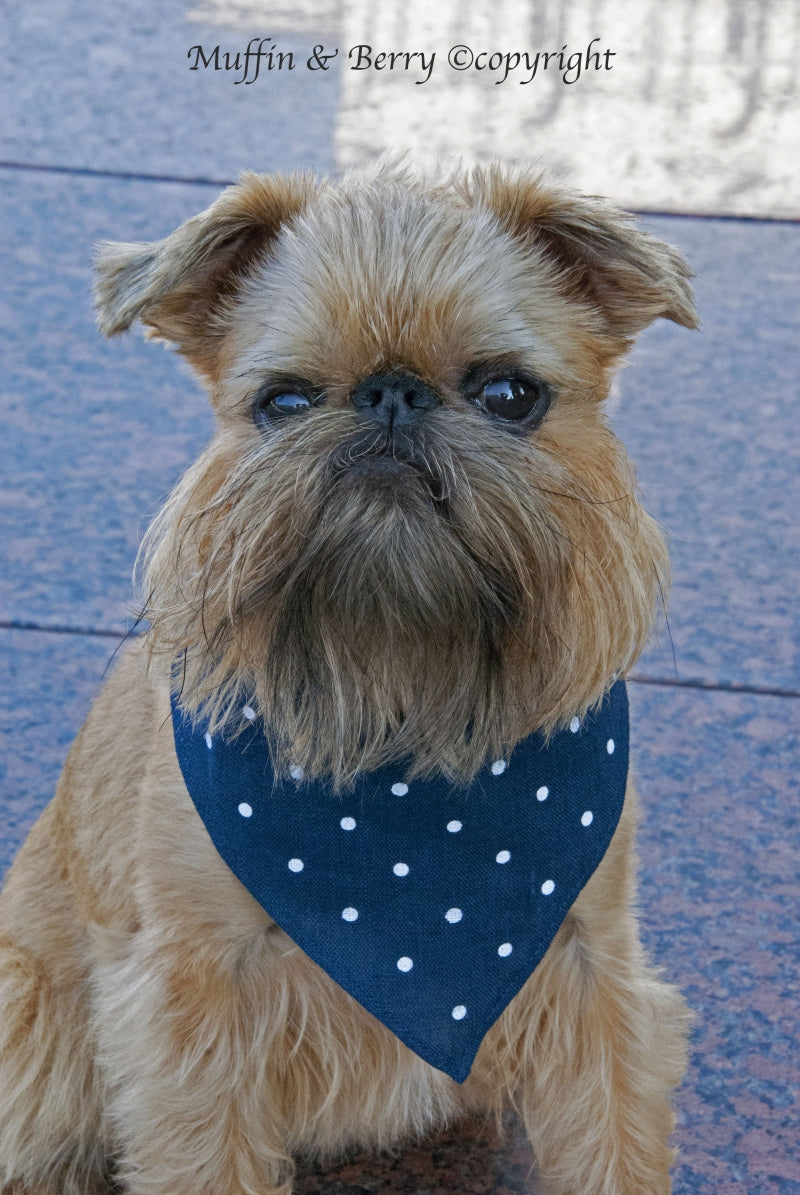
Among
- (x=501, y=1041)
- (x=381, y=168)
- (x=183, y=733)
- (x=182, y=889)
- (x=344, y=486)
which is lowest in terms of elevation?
(x=501, y=1041)

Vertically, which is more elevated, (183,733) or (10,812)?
(183,733)

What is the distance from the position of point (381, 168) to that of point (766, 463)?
2.66 meters

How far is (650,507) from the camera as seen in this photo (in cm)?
452

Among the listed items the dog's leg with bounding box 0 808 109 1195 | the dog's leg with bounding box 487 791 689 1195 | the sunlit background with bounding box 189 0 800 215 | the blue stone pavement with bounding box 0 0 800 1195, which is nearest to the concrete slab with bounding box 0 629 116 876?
the blue stone pavement with bounding box 0 0 800 1195

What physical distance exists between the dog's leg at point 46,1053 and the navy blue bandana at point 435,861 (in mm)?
628

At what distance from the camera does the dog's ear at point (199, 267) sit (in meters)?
2.19

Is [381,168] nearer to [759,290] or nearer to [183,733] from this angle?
[183,733]

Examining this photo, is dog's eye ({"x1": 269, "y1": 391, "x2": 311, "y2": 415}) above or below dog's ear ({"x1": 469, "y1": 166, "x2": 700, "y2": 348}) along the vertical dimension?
below

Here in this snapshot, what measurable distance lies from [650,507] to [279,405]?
2.56 meters

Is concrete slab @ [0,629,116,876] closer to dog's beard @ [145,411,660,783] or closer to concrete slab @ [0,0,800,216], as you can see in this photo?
dog's beard @ [145,411,660,783]

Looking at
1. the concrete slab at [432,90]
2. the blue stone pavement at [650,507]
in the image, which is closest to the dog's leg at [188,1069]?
the blue stone pavement at [650,507]

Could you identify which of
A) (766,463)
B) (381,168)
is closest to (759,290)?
(766,463)

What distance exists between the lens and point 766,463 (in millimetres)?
4695

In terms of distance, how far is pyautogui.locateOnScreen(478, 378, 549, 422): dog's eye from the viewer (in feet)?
6.99
